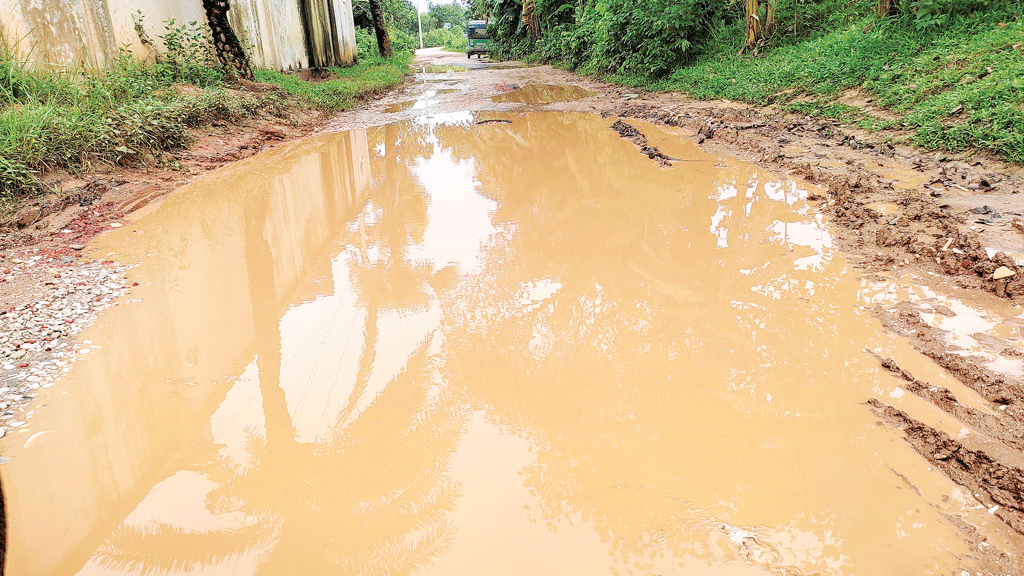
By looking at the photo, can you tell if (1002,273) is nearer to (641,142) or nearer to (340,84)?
(641,142)

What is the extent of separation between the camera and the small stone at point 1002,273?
3.11 meters

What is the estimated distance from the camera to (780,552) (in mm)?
1779

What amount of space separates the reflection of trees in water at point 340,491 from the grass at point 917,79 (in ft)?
17.0

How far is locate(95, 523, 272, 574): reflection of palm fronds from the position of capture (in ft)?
6.15

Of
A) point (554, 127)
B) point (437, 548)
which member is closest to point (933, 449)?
point (437, 548)

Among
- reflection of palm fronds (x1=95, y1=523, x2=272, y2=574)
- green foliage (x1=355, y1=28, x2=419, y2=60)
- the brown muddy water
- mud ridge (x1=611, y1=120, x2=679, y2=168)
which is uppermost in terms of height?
green foliage (x1=355, y1=28, x2=419, y2=60)

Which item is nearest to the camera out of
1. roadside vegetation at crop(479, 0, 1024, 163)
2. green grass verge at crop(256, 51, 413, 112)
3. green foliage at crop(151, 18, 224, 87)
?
roadside vegetation at crop(479, 0, 1024, 163)

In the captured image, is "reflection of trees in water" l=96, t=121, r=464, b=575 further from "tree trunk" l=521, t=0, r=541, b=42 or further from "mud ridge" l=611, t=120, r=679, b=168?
"tree trunk" l=521, t=0, r=541, b=42

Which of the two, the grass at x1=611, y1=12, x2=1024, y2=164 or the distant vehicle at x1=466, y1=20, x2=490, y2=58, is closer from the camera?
the grass at x1=611, y1=12, x2=1024, y2=164

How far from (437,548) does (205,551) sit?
0.76 metres

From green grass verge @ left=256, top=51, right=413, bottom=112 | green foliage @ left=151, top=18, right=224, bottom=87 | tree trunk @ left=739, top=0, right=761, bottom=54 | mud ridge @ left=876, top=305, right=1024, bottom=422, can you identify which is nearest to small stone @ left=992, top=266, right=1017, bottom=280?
mud ridge @ left=876, top=305, right=1024, bottom=422

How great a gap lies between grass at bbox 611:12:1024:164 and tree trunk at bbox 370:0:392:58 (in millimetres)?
13714

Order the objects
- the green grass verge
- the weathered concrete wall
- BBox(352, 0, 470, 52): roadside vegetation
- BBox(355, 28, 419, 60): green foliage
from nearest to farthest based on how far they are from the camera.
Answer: the weathered concrete wall, the green grass verge, BBox(355, 28, 419, 60): green foliage, BBox(352, 0, 470, 52): roadside vegetation

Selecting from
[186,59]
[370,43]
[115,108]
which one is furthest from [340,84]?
[370,43]
